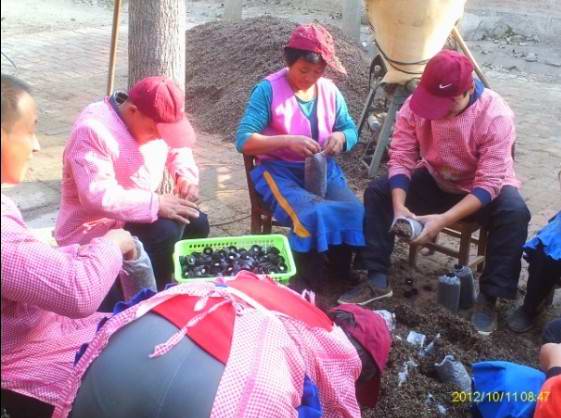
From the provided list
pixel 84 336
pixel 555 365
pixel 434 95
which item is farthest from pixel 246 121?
pixel 555 365

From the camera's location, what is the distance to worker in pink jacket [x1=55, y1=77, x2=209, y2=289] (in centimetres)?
288

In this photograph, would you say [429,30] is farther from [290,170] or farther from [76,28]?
[76,28]

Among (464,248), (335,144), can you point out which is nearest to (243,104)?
(335,144)

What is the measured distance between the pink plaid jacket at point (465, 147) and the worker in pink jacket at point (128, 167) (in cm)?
142

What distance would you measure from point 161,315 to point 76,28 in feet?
34.6

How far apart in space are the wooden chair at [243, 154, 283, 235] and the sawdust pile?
2.41 meters

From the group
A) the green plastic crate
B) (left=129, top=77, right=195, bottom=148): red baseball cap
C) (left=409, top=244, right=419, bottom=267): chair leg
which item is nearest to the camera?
(left=129, top=77, right=195, bottom=148): red baseball cap

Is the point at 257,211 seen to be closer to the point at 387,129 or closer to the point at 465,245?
the point at 465,245

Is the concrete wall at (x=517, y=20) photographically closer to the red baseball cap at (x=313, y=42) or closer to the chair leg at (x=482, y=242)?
the chair leg at (x=482, y=242)

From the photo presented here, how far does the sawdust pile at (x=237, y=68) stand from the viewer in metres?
6.68

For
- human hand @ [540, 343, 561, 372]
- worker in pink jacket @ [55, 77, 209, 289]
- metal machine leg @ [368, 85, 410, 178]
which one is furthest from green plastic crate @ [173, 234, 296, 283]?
metal machine leg @ [368, 85, 410, 178]

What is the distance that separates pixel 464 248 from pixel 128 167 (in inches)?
80.6

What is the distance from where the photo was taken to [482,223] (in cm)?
368

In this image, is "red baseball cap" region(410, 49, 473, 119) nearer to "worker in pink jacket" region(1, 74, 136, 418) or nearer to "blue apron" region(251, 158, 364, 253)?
"blue apron" region(251, 158, 364, 253)
